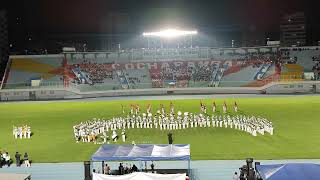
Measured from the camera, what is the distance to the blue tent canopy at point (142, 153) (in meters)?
15.1

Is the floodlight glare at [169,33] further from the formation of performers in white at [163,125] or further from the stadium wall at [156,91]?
the formation of performers in white at [163,125]

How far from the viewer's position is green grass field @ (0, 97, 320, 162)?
2102 cm

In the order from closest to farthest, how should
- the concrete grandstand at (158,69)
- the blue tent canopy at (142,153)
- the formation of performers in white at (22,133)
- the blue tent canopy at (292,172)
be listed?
1. the blue tent canopy at (292,172)
2. the blue tent canopy at (142,153)
3. the formation of performers in white at (22,133)
4. the concrete grandstand at (158,69)

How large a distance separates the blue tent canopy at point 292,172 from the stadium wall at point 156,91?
37179mm

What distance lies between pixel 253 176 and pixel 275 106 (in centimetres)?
2368

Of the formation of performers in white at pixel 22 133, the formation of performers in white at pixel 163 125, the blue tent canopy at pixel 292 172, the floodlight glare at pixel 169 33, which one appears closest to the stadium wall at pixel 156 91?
the floodlight glare at pixel 169 33

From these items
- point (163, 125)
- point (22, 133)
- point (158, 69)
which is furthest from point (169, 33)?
point (22, 133)

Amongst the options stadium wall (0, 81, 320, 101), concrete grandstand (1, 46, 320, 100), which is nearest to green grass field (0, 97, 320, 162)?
stadium wall (0, 81, 320, 101)

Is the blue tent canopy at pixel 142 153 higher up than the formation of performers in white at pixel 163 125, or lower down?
higher up

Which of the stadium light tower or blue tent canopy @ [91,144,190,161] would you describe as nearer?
blue tent canopy @ [91,144,190,161]

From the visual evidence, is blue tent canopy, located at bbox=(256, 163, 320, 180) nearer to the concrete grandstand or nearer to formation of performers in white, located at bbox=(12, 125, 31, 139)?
formation of performers in white, located at bbox=(12, 125, 31, 139)

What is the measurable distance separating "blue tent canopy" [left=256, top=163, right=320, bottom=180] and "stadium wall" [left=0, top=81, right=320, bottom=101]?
37179 millimetres

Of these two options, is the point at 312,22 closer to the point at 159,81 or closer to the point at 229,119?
the point at 159,81

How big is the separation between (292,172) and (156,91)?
39.1 m
